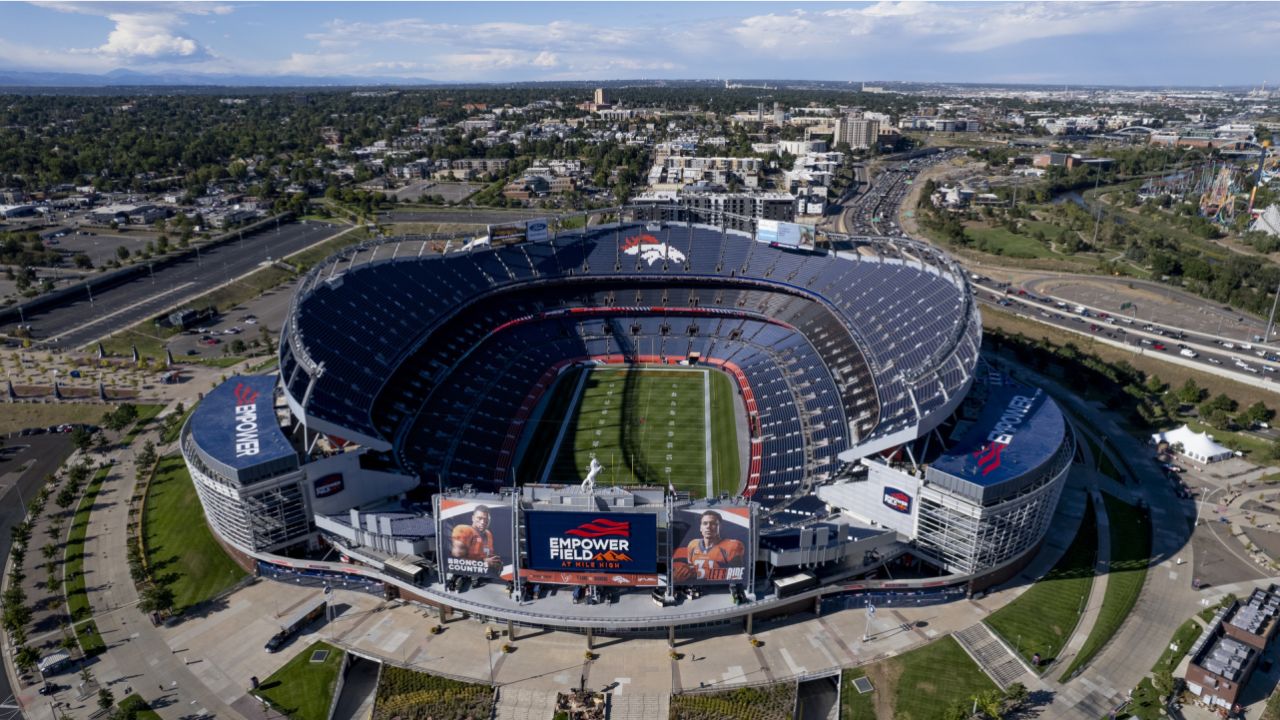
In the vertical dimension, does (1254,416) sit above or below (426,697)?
above

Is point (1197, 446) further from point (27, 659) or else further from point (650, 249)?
point (27, 659)

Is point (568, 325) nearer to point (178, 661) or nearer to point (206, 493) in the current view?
point (206, 493)

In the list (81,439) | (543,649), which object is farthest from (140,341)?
(543,649)

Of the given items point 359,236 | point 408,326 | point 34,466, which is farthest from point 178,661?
point 359,236

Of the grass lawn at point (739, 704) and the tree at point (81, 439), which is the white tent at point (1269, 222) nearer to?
the grass lawn at point (739, 704)

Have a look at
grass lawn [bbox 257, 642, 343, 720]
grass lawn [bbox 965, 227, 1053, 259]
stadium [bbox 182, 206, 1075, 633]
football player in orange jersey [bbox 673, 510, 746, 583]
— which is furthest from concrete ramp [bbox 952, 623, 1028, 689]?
grass lawn [bbox 965, 227, 1053, 259]
